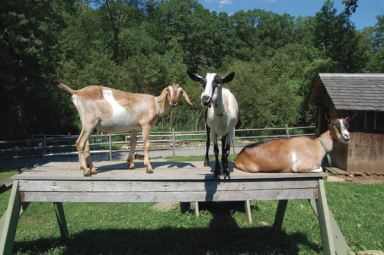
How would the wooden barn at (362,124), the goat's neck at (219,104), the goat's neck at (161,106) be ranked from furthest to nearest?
the wooden barn at (362,124)
the goat's neck at (161,106)
the goat's neck at (219,104)

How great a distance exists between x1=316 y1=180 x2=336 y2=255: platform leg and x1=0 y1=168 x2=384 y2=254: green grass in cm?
110

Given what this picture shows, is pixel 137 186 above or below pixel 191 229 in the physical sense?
above

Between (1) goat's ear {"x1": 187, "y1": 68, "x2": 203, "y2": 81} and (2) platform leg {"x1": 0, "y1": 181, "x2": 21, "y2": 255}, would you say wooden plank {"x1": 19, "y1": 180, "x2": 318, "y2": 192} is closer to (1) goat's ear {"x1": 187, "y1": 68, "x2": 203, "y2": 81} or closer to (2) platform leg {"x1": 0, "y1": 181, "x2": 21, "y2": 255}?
(2) platform leg {"x1": 0, "y1": 181, "x2": 21, "y2": 255}

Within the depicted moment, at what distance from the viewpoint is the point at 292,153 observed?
18.0ft

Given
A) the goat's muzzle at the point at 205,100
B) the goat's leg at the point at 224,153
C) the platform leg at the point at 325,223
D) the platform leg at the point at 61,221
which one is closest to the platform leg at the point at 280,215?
the platform leg at the point at 325,223

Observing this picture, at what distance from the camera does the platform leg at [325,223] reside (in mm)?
4848

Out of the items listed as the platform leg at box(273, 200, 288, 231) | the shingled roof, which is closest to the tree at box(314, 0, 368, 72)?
the shingled roof

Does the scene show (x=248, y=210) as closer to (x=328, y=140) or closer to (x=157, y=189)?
(x=328, y=140)

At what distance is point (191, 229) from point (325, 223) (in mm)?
2955

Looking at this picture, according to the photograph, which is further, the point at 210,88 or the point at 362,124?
the point at 362,124

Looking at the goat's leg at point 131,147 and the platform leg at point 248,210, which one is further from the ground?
the goat's leg at point 131,147

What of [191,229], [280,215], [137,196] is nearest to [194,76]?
[137,196]

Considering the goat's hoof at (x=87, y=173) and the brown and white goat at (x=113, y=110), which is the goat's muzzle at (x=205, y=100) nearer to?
the brown and white goat at (x=113, y=110)

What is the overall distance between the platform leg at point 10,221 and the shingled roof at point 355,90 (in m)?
11.9
